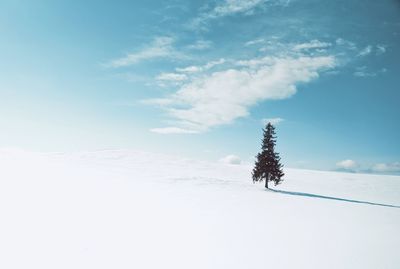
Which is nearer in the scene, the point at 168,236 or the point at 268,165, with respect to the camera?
the point at 168,236

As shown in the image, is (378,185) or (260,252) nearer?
(260,252)

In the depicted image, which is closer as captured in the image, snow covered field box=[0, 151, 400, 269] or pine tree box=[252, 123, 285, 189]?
snow covered field box=[0, 151, 400, 269]

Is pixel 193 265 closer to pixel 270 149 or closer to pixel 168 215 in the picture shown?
pixel 168 215

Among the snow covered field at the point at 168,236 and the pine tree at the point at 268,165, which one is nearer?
the snow covered field at the point at 168,236

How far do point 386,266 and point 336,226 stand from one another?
237 inches

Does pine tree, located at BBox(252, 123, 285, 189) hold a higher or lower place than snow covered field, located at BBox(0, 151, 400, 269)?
higher

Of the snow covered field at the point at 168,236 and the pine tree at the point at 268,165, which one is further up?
the pine tree at the point at 268,165

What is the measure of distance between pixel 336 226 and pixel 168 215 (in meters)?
9.06

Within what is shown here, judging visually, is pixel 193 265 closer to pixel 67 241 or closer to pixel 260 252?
pixel 260 252

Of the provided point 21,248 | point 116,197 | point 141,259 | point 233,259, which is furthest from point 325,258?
point 116,197

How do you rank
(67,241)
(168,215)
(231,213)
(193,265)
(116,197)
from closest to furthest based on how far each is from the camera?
1. (193,265)
2. (67,241)
3. (168,215)
4. (231,213)
5. (116,197)

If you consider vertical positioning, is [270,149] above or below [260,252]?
above

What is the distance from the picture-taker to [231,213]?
16.0 m

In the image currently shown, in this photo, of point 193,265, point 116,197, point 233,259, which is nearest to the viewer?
point 193,265
